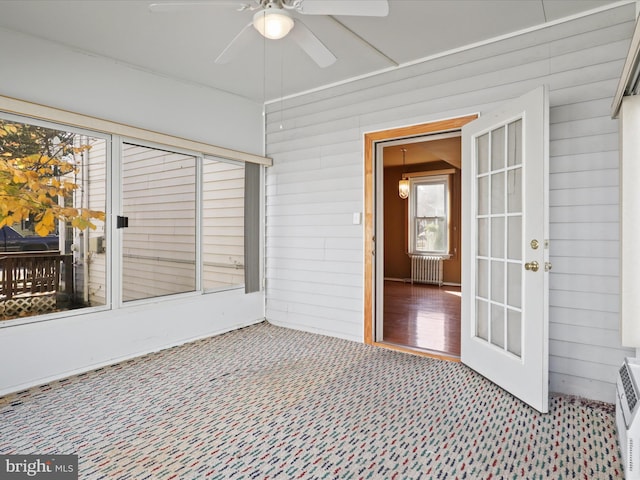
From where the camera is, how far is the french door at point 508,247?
2.48 metres

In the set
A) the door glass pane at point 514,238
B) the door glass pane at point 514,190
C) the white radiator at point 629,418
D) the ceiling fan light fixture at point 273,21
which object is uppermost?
the ceiling fan light fixture at point 273,21

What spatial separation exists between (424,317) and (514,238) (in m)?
2.58

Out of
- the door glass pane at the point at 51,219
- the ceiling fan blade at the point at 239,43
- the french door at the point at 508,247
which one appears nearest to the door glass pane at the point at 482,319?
the french door at the point at 508,247

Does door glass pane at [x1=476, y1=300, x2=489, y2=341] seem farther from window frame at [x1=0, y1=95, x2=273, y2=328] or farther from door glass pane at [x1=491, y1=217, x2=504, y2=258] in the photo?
window frame at [x1=0, y1=95, x2=273, y2=328]

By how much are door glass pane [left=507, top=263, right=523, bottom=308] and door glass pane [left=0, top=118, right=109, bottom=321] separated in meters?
3.38

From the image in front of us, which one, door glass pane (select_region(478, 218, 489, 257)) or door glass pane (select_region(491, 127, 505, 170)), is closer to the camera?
door glass pane (select_region(491, 127, 505, 170))

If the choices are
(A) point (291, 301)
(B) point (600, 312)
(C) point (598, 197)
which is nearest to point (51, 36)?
(A) point (291, 301)

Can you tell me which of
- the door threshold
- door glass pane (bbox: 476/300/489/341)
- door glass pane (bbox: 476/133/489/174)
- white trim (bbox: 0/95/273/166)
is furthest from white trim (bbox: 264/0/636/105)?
the door threshold

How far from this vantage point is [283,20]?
211cm

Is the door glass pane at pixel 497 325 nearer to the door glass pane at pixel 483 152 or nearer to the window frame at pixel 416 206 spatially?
the door glass pane at pixel 483 152

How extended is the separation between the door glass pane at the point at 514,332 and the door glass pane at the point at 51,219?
133 inches

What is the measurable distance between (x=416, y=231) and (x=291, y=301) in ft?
15.1

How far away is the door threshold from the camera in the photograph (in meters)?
3.46

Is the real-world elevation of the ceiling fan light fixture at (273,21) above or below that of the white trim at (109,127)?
above
